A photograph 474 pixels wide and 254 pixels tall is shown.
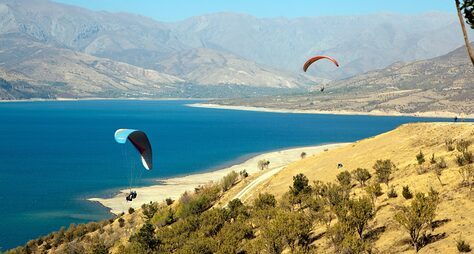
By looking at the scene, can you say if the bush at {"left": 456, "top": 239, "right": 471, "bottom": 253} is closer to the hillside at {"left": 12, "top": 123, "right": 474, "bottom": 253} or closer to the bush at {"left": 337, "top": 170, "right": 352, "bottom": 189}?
the hillside at {"left": 12, "top": 123, "right": 474, "bottom": 253}

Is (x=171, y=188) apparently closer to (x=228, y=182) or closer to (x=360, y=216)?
(x=228, y=182)

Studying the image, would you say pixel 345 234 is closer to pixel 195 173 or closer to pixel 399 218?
pixel 399 218

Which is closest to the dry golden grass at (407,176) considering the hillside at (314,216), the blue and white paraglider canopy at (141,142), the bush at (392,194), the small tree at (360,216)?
the hillside at (314,216)

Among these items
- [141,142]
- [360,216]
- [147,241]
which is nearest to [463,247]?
[360,216]

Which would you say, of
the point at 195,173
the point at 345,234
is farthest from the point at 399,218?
the point at 195,173

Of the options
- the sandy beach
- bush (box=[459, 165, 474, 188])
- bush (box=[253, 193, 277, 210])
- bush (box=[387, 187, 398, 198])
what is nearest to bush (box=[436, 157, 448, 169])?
bush (box=[459, 165, 474, 188])

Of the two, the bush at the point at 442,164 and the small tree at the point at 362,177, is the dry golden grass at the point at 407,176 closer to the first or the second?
the bush at the point at 442,164
